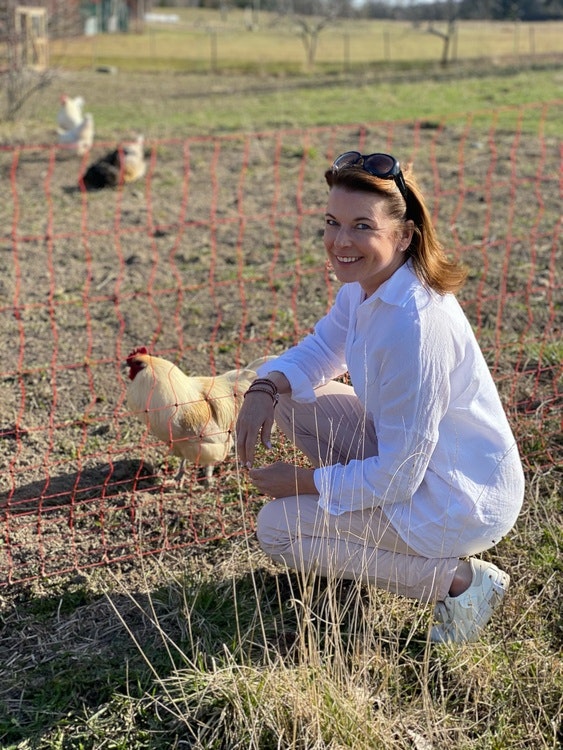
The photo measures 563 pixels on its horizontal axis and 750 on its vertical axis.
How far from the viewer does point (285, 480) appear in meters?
2.61

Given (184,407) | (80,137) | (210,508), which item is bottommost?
(210,508)

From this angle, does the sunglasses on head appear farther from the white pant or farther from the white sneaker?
the white sneaker

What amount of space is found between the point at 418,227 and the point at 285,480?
87 cm

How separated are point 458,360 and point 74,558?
5.50ft

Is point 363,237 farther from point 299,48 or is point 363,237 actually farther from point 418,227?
point 299,48

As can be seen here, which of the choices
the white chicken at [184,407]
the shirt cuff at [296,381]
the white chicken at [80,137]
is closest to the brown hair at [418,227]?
the shirt cuff at [296,381]

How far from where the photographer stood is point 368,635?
2.53m

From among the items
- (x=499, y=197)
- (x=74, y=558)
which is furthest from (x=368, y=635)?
(x=499, y=197)

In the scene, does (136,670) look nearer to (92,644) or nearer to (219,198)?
(92,644)

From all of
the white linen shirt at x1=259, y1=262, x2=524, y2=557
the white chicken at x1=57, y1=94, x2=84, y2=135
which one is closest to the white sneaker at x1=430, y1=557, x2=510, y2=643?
the white linen shirt at x1=259, y1=262, x2=524, y2=557

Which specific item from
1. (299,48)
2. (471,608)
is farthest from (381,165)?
(299,48)

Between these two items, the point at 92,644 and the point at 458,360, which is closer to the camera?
the point at 458,360

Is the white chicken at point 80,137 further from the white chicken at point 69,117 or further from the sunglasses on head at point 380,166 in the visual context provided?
the sunglasses on head at point 380,166

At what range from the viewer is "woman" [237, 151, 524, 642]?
2.42m
